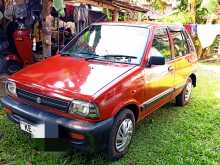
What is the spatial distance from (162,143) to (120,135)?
100cm

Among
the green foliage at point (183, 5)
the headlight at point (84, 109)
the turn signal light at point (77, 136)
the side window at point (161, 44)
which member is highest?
the green foliage at point (183, 5)

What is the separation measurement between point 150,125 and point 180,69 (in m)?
1.26

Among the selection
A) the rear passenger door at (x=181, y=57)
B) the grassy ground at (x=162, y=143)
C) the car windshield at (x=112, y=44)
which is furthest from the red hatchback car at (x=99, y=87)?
the grassy ground at (x=162, y=143)

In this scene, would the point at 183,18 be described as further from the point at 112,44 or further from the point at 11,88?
the point at 11,88

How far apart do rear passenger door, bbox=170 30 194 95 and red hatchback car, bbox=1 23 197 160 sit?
0.14m

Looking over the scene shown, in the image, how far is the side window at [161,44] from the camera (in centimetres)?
479

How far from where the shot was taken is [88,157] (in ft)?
13.5

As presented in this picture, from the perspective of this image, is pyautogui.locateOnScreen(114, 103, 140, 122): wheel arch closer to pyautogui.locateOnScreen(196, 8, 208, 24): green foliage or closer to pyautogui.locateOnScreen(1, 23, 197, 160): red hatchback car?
pyautogui.locateOnScreen(1, 23, 197, 160): red hatchback car

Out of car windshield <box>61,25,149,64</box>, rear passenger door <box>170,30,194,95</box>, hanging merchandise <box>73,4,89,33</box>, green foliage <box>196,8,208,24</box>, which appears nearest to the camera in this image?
car windshield <box>61,25,149,64</box>

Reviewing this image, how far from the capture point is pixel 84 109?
349 centimetres

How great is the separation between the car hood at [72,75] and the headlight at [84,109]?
12cm

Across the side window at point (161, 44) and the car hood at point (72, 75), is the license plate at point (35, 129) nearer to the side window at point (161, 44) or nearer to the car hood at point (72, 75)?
Result: the car hood at point (72, 75)

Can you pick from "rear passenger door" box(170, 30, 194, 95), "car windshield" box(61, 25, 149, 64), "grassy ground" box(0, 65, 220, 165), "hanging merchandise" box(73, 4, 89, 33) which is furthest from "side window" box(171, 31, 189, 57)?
"hanging merchandise" box(73, 4, 89, 33)

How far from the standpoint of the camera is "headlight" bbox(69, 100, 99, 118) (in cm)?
347
